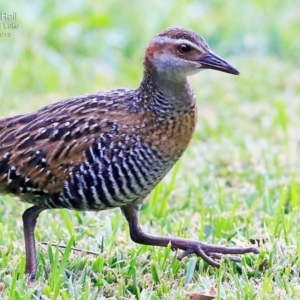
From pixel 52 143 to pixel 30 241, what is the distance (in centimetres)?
58

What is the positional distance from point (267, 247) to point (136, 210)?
2.66 ft

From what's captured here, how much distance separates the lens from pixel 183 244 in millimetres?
5188

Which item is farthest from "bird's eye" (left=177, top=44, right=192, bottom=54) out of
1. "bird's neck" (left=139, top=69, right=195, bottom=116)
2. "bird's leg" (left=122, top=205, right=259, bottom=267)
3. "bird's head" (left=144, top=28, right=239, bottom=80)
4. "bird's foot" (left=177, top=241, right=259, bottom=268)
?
"bird's foot" (left=177, top=241, right=259, bottom=268)

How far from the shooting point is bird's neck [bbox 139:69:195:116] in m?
5.00

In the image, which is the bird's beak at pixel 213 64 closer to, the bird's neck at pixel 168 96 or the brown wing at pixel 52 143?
the bird's neck at pixel 168 96

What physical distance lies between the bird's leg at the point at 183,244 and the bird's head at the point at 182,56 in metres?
0.88

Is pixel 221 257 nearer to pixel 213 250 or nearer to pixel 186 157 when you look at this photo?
pixel 213 250

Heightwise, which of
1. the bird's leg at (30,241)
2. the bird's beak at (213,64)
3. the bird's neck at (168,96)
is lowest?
the bird's leg at (30,241)

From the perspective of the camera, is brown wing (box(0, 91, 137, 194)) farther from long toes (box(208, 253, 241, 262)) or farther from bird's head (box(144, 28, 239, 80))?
long toes (box(208, 253, 241, 262))

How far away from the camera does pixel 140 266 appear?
16.4 feet

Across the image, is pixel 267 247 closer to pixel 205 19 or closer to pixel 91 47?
pixel 91 47

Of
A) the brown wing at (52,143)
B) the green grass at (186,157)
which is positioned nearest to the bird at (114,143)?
the brown wing at (52,143)

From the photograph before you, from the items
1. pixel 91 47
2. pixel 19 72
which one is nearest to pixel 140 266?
pixel 19 72

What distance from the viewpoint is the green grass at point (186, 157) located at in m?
4.80
